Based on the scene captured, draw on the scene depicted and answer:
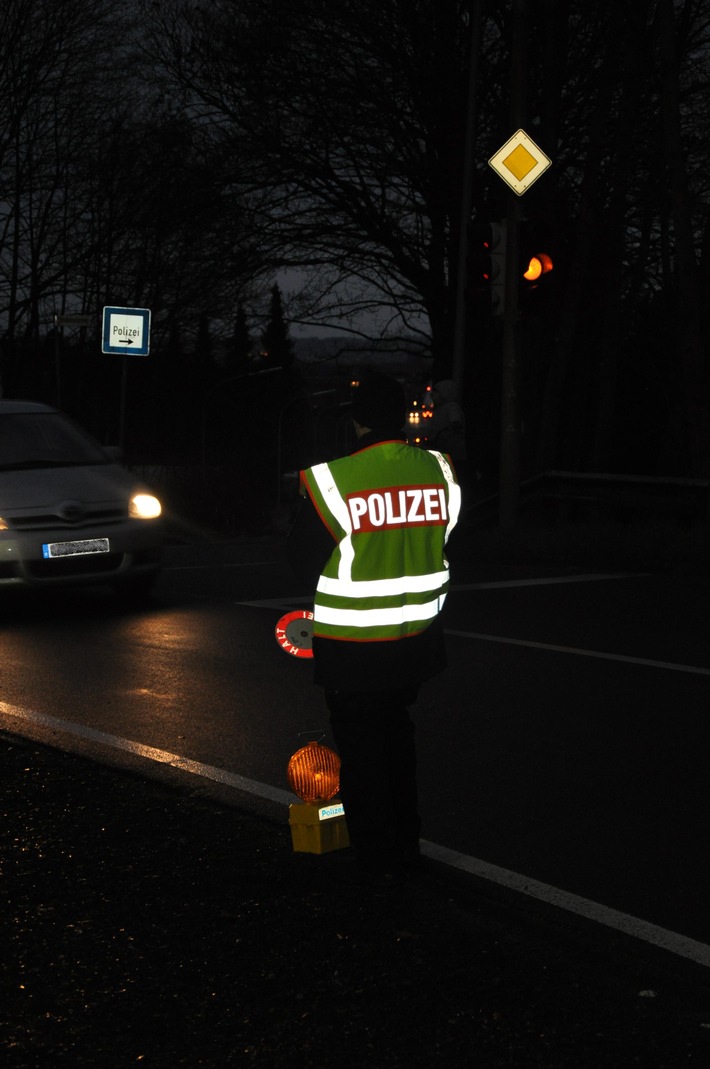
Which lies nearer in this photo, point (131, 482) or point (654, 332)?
point (131, 482)

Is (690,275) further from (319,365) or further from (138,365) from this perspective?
(138,365)

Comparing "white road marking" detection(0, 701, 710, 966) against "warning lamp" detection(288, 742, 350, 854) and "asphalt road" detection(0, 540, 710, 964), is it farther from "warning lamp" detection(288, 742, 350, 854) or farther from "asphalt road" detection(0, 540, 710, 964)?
"warning lamp" detection(288, 742, 350, 854)

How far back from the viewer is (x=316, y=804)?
5.05 m

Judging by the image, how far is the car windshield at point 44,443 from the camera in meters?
12.4

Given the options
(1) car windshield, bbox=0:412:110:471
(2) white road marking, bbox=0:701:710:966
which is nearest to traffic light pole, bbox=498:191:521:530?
(1) car windshield, bbox=0:412:110:471

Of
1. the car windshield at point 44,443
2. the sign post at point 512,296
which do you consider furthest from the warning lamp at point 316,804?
the sign post at point 512,296

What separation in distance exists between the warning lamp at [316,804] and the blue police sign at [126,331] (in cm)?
1413

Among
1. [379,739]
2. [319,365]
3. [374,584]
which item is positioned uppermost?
[319,365]

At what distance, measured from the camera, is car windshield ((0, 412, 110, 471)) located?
1244 centimetres

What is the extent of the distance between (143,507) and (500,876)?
7.65 m

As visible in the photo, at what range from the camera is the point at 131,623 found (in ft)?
Answer: 37.0

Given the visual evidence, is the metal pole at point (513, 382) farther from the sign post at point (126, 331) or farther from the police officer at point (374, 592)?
the police officer at point (374, 592)

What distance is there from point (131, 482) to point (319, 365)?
1336 centimetres

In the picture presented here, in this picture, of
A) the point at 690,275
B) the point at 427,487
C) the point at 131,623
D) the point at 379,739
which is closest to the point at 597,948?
the point at 379,739
